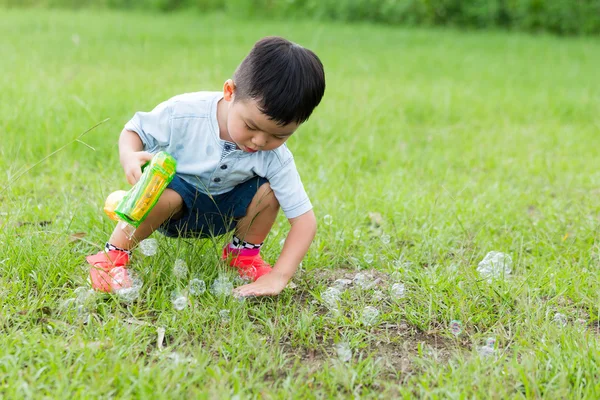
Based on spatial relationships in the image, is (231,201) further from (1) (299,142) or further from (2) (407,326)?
(1) (299,142)

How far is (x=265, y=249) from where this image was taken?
275cm

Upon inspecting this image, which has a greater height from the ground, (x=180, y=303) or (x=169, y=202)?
(x=169, y=202)

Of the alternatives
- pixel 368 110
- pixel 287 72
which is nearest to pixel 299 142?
pixel 368 110

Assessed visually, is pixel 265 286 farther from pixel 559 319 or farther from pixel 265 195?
pixel 559 319

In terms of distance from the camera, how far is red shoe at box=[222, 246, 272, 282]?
252 centimetres

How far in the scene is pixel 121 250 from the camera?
2410 mm

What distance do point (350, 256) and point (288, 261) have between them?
481mm

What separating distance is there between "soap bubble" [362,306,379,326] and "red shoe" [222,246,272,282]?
0.44m

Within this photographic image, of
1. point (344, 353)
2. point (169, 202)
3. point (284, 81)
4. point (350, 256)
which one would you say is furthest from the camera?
point (350, 256)

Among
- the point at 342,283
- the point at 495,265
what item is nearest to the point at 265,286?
the point at 342,283

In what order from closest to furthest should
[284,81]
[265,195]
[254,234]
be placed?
1. [284,81]
2. [265,195]
3. [254,234]

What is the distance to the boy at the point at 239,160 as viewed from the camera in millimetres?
2152

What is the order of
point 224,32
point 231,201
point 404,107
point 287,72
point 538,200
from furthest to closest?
point 224,32 < point 404,107 < point 538,200 < point 231,201 < point 287,72

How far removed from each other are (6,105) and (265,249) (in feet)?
7.93
